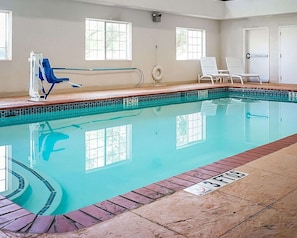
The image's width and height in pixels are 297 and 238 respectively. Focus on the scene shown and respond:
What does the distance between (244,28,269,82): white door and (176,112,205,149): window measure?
5427 mm

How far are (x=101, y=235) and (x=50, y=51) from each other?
7045mm

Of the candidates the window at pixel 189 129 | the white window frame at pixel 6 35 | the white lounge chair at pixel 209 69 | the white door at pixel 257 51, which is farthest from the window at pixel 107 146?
the white door at pixel 257 51

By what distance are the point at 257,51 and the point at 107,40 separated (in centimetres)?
504

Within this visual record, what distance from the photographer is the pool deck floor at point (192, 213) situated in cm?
177

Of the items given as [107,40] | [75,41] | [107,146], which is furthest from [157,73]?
[107,146]

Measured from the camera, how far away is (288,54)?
1102cm

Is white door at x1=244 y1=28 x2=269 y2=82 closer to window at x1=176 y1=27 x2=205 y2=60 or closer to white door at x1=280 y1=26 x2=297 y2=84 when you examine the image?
white door at x1=280 y1=26 x2=297 y2=84

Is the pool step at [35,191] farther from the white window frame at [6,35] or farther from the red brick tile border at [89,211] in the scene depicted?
the white window frame at [6,35]

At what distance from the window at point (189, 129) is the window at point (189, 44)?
480cm

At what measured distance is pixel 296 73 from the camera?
10992mm

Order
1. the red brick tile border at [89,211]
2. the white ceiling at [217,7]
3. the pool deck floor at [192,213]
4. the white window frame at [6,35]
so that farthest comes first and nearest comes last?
the white ceiling at [217,7] < the white window frame at [6,35] < the red brick tile border at [89,211] < the pool deck floor at [192,213]

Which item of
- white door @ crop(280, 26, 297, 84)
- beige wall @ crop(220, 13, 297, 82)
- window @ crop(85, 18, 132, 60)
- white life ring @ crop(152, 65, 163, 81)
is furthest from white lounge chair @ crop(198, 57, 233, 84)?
window @ crop(85, 18, 132, 60)

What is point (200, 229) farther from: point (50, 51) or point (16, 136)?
point (50, 51)

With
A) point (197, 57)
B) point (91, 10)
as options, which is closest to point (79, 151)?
point (91, 10)
